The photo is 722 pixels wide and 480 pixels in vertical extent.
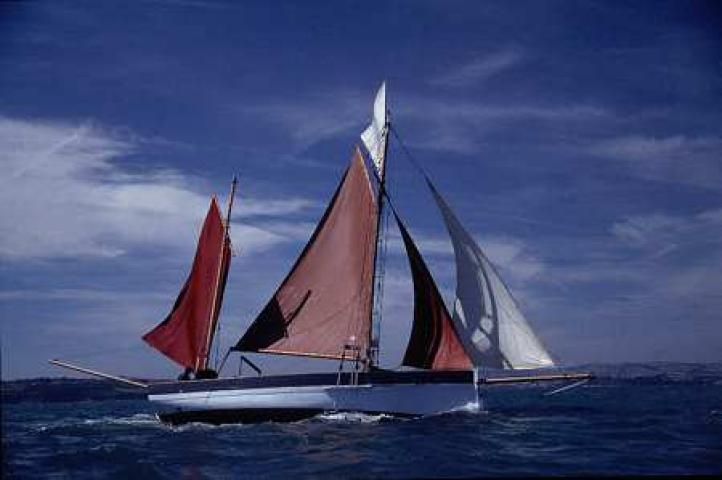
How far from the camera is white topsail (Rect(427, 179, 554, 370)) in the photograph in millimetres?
33281

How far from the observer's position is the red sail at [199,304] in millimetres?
35344

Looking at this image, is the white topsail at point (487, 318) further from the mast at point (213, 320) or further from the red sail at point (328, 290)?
the mast at point (213, 320)

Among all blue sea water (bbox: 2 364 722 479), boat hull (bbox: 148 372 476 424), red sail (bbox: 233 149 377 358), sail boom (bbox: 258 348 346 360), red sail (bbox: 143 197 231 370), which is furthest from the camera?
red sail (bbox: 143 197 231 370)

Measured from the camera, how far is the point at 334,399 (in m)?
30.4

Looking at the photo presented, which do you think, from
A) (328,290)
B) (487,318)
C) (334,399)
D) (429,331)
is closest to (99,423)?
(328,290)

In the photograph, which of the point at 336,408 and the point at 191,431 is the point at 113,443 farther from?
the point at 336,408

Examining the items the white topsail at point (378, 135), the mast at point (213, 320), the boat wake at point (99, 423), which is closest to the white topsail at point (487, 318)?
the white topsail at point (378, 135)

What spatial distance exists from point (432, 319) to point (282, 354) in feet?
27.5

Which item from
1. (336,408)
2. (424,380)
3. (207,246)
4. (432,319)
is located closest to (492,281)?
(432,319)

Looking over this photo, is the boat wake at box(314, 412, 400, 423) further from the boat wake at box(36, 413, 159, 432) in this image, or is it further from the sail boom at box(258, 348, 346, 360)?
the boat wake at box(36, 413, 159, 432)

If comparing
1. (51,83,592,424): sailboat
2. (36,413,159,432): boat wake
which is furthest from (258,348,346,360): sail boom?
(36,413,159,432): boat wake

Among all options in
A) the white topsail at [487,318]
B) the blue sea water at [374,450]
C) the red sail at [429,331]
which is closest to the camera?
the blue sea water at [374,450]

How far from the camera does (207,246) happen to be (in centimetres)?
3647

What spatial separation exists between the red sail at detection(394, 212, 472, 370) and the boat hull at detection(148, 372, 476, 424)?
1.21 m
